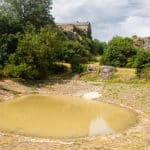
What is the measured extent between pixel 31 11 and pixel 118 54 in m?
14.1

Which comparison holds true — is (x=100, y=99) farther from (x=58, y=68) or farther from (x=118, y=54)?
(x=118, y=54)

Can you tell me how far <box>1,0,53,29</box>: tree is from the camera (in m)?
49.3

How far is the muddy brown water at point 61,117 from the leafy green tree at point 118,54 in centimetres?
1655

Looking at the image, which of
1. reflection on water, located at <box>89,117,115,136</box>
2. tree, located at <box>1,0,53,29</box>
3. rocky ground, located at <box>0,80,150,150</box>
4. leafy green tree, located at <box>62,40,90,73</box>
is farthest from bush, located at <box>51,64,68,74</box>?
reflection on water, located at <box>89,117,115,136</box>

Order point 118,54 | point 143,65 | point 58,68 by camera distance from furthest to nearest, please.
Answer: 1. point 118,54
2. point 58,68
3. point 143,65

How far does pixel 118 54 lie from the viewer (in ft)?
157

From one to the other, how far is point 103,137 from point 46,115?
681cm

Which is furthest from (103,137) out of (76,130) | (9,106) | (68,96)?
(68,96)

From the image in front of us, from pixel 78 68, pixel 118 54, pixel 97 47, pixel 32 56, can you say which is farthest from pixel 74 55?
pixel 97 47

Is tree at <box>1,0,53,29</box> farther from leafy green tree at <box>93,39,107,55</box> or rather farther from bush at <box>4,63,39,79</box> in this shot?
leafy green tree at <box>93,39,107,55</box>

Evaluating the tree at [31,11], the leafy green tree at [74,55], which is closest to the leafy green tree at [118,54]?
the leafy green tree at [74,55]

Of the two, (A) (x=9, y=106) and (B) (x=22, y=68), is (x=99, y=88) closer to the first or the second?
(B) (x=22, y=68)

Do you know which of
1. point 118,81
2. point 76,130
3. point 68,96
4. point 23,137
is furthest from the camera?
point 118,81

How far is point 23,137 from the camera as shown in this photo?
18.4 metres
